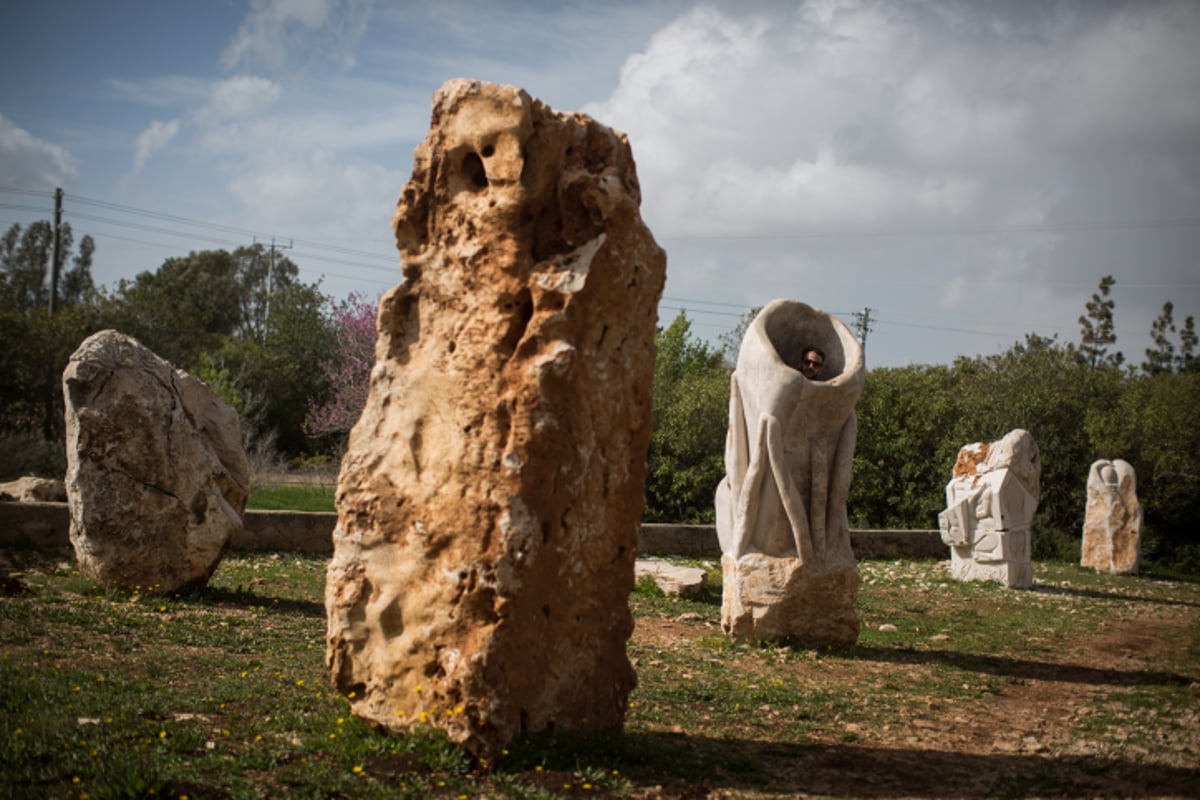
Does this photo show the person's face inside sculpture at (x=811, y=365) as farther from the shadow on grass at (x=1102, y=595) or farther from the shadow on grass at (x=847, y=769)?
the shadow on grass at (x=1102, y=595)

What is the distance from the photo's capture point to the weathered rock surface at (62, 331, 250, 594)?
901cm

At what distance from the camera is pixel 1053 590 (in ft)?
48.9

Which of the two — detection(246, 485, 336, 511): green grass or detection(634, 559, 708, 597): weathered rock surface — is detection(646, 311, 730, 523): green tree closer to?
detection(246, 485, 336, 511): green grass

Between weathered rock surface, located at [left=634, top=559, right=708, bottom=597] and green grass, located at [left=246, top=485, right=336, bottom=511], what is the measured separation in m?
7.45

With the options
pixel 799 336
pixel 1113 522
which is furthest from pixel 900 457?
pixel 799 336

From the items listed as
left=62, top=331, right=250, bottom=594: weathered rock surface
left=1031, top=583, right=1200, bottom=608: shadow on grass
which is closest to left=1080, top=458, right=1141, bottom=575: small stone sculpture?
left=1031, top=583, right=1200, bottom=608: shadow on grass

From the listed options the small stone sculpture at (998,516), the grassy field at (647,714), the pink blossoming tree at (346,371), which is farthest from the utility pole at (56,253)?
the small stone sculpture at (998,516)

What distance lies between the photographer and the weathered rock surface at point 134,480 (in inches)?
355

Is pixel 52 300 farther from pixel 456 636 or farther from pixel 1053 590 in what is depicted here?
pixel 456 636

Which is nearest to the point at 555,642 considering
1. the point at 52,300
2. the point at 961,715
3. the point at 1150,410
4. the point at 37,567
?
the point at 961,715

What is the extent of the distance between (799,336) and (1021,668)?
340 cm

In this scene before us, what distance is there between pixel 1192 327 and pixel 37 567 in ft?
135

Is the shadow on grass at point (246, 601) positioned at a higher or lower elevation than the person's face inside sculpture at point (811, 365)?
lower

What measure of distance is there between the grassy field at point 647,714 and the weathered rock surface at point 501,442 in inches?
13.2
